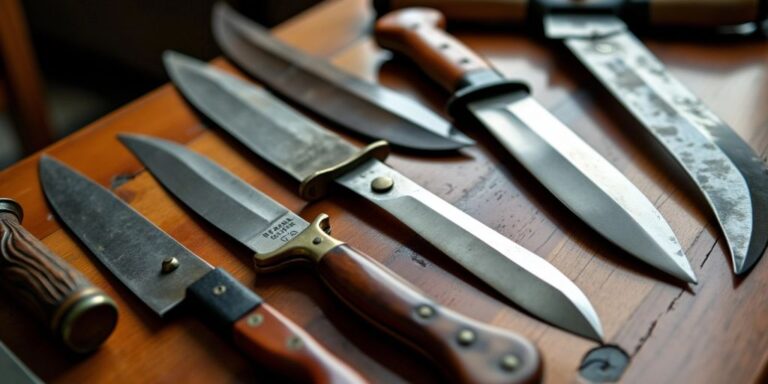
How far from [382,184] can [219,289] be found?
7.7 inches

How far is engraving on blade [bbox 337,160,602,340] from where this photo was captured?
0.63 m

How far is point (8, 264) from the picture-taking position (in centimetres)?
64

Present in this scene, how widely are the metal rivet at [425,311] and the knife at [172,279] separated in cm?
7

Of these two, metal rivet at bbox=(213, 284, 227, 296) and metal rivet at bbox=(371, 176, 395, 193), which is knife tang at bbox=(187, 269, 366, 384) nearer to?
metal rivet at bbox=(213, 284, 227, 296)

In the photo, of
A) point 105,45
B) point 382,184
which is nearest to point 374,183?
point 382,184

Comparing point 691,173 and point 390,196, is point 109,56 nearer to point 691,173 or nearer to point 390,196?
point 390,196

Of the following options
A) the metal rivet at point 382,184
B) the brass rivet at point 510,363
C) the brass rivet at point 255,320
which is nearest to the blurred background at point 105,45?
the metal rivet at point 382,184

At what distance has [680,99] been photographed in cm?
85

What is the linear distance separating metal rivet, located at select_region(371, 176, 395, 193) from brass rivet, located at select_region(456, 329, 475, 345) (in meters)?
0.21

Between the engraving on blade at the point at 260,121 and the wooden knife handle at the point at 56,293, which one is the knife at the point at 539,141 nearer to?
the engraving on blade at the point at 260,121

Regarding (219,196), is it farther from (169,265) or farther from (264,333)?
(264,333)

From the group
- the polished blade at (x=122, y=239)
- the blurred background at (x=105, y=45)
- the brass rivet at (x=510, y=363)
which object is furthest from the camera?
the blurred background at (x=105, y=45)

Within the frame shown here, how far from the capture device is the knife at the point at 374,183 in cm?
64

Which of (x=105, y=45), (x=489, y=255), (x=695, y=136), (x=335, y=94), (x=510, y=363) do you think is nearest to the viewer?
(x=510, y=363)
